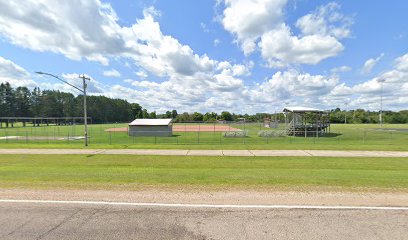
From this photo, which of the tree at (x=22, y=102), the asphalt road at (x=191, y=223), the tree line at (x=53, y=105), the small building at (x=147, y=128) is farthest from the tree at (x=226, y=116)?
the asphalt road at (x=191, y=223)

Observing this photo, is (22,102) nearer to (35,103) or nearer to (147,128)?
(35,103)

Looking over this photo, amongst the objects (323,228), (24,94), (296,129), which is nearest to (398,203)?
(323,228)

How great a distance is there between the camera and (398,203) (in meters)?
6.68

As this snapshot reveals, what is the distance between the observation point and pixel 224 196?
736 centimetres

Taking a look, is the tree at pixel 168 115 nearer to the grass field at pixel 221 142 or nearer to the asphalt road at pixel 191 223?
the grass field at pixel 221 142

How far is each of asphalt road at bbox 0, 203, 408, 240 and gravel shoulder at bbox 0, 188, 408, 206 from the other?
2.06 ft

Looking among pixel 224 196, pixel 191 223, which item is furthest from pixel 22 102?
pixel 191 223

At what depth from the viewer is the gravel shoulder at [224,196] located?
6820 millimetres

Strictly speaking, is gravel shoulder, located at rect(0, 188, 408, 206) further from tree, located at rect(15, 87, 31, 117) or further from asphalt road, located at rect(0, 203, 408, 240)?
tree, located at rect(15, 87, 31, 117)

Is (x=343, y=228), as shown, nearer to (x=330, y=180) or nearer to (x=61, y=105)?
(x=330, y=180)

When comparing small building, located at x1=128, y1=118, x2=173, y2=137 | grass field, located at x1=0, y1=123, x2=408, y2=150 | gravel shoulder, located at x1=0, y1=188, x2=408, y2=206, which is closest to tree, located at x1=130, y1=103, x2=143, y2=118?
small building, located at x1=128, y1=118, x2=173, y2=137

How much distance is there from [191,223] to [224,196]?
7.11 ft

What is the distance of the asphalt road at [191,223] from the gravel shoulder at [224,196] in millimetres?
629

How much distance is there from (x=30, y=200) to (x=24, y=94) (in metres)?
136
